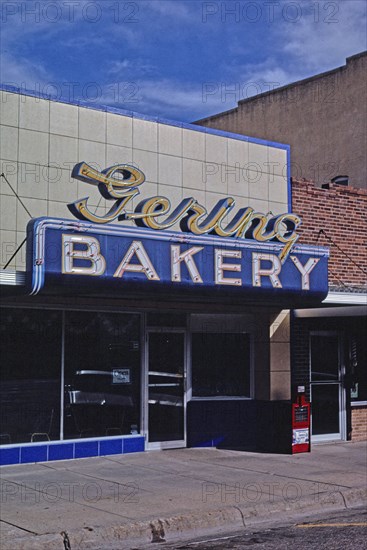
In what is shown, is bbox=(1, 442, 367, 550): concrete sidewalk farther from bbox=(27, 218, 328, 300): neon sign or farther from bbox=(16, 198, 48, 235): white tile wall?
bbox=(16, 198, 48, 235): white tile wall

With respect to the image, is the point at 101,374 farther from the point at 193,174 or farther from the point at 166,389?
the point at 193,174

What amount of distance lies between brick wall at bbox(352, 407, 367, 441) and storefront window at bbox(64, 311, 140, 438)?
5180mm

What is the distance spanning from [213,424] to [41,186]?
19.4ft

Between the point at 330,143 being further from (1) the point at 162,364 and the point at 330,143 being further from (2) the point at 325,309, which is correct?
(1) the point at 162,364

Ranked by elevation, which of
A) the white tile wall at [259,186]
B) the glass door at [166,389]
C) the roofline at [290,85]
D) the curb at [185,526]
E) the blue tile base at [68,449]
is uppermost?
the roofline at [290,85]

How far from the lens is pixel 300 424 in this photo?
15.7 meters

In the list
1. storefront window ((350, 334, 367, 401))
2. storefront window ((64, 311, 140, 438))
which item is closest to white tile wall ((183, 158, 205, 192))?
storefront window ((64, 311, 140, 438))

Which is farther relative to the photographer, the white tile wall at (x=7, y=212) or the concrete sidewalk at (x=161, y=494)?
the white tile wall at (x=7, y=212)

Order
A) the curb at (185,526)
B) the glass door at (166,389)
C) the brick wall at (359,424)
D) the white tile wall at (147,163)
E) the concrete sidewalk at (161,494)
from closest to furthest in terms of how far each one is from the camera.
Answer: the curb at (185,526) < the concrete sidewalk at (161,494) < the white tile wall at (147,163) < the glass door at (166,389) < the brick wall at (359,424)

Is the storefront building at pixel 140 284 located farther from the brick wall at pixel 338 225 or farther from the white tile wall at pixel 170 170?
the brick wall at pixel 338 225

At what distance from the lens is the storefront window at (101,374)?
1445cm

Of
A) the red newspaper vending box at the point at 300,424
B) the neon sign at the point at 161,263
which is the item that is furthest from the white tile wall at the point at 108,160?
the red newspaper vending box at the point at 300,424

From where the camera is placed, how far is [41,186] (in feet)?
44.6

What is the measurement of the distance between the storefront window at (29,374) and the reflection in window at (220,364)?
313 cm
